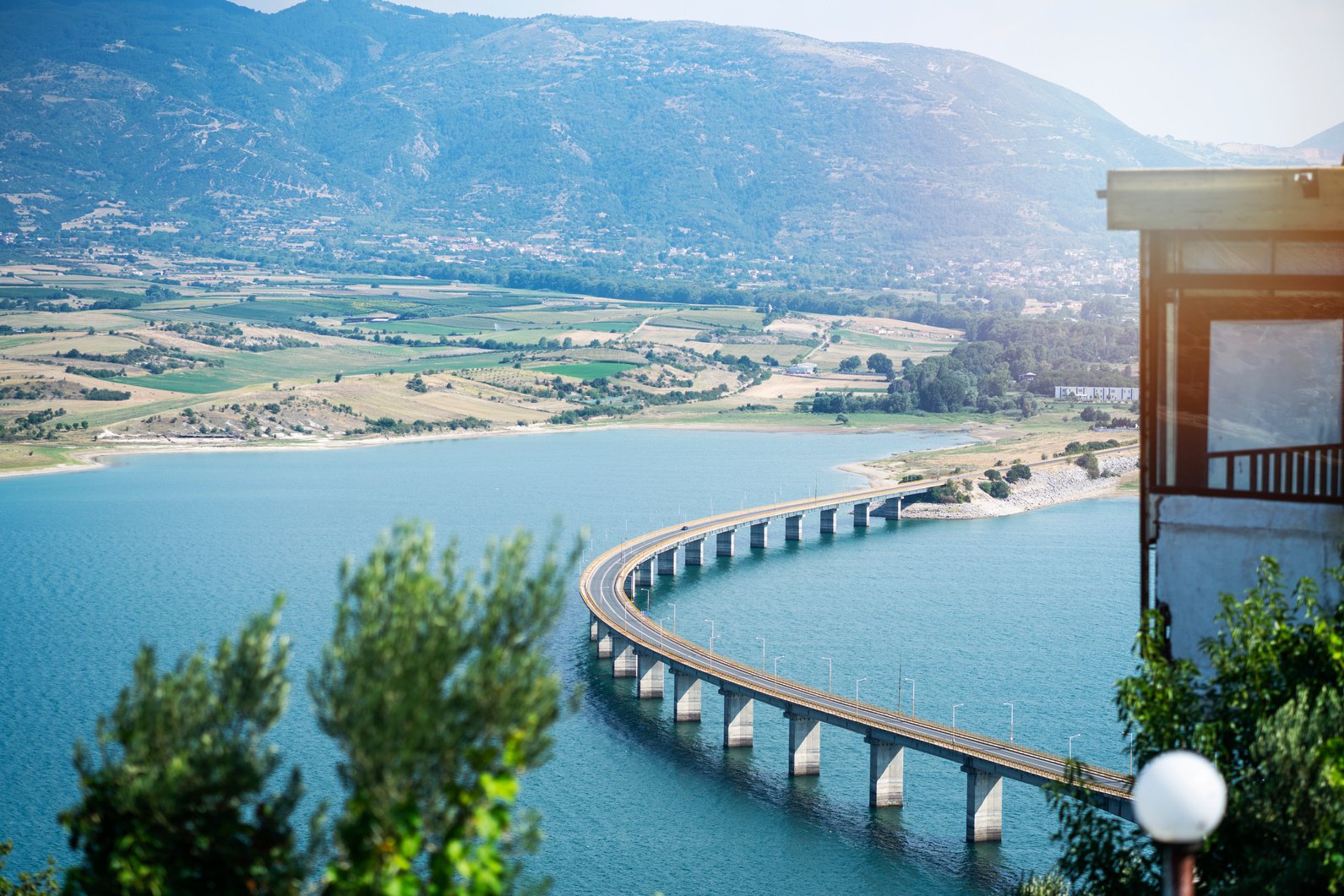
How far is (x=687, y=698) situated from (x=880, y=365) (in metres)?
115

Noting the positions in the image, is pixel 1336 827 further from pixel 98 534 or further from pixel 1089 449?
pixel 1089 449

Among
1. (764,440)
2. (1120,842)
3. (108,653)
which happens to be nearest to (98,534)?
(108,653)

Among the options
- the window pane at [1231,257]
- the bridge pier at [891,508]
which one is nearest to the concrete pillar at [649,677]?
the window pane at [1231,257]

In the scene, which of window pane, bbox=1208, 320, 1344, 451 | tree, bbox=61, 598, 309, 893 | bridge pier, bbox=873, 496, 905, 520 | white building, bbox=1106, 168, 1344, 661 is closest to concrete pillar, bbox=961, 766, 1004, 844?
white building, bbox=1106, 168, 1344, 661

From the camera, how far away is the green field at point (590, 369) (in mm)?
150625

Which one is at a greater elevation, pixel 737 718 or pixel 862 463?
pixel 737 718

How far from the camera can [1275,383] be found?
10.9 m

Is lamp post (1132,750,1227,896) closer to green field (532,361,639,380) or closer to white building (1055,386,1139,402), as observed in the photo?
white building (1055,386,1139,402)

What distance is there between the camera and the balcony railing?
1076 centimetres

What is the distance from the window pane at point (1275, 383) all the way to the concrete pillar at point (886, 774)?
27675 millimetres

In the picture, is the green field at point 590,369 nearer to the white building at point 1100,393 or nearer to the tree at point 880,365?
the tree at point 880,365

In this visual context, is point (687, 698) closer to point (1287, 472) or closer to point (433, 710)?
point (1287, 472)

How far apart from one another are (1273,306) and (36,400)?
126651mm

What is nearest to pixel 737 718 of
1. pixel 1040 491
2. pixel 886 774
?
pixel 886 774
